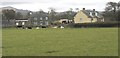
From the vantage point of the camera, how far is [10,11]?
434 ft

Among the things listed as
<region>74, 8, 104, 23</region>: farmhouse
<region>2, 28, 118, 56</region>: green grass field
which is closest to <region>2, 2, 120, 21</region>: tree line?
<region>74, 8, 104, 23</region>: farmhouse

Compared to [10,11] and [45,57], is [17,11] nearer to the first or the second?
[10,11]

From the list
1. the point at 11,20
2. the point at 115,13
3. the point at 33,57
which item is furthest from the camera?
the point at 11,20

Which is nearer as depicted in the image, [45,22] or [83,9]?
[83,9]

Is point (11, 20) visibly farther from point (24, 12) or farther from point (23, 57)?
point (23, 57)

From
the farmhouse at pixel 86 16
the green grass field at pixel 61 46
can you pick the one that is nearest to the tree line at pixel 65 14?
the farmhouse at pixel 86 16

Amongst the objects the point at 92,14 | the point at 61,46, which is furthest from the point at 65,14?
the point at 61,46

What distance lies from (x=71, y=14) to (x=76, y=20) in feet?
44.8

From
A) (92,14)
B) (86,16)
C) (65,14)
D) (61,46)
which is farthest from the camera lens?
(65,14)

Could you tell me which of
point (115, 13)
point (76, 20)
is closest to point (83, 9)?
point (76, 20)

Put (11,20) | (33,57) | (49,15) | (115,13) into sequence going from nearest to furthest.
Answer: (33,57)
(115,13)
(11,20)
(49,15)

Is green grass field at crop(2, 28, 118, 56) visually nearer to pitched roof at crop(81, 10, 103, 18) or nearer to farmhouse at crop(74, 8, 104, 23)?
farmhouse at crop(74, 8, 104, 23)

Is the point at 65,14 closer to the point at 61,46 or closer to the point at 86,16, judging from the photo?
the point at 86,16

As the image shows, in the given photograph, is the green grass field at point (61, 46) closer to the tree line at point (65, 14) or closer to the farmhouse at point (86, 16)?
the tree line at point (65, 14)
